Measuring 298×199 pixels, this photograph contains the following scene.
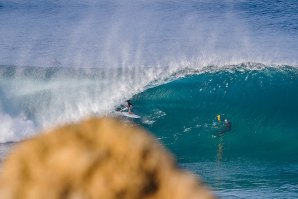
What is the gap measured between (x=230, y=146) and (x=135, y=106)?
13.1ft

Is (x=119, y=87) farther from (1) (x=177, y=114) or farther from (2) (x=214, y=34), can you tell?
(2) (x=214, y=34)

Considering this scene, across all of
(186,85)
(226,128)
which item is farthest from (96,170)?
(186,85)

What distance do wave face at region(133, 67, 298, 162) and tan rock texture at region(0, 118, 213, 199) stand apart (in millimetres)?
15000

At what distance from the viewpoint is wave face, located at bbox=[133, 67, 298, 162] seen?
16734 mm

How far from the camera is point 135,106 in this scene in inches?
771

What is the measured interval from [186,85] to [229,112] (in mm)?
2380

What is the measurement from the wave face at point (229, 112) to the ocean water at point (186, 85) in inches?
1.4

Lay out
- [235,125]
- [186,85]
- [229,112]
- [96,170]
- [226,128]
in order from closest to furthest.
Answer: [96,170], [226,128], [235,125], [229,112], [186,85]

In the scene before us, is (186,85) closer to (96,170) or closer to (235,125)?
(235,125)

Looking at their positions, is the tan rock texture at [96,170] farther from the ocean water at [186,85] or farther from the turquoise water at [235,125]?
the turquoise water at [235,125]

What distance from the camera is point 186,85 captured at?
2136 cm

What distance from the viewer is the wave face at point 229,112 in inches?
659

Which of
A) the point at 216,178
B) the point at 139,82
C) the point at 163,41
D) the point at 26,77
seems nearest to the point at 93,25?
the point at 163,41

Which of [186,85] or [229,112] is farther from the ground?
[186,85]
